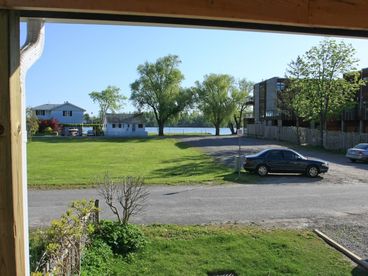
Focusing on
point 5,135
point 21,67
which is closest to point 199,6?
point 21,67

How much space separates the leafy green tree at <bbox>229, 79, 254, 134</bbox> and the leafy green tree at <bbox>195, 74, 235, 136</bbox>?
1509 millimetres

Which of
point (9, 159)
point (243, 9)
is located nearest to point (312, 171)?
point (243, 9)

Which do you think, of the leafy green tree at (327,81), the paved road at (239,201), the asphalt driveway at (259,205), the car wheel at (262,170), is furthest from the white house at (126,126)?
the asphalt driveway at (259,205)

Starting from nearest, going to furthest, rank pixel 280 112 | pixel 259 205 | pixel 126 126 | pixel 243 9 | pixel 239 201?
pixel 243 9 → pixel 259 205 → pixel 239 201 → pixel 280 112 → pixel 126 126

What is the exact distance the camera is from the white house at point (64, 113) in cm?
10775

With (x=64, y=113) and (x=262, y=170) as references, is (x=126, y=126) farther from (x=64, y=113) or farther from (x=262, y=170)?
(x=262, y=170)

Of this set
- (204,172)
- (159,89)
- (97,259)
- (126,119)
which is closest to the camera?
(97,259)

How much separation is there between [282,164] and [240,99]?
69681 millimetres

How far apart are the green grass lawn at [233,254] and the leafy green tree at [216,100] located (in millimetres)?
80040

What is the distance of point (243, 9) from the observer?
2.56 metres

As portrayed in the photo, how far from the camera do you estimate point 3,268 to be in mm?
2422

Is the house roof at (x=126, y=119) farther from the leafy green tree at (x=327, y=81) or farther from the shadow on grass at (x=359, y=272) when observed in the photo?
the shadow on grass at (x=359, y=272)

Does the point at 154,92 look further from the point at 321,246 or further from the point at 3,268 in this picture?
the point at 3,268

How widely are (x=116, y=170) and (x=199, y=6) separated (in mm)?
23592
